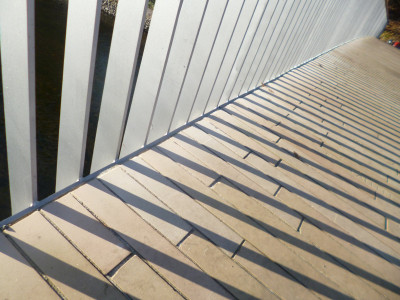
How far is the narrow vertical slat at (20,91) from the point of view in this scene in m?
0.81

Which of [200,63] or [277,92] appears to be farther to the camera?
[277,92]

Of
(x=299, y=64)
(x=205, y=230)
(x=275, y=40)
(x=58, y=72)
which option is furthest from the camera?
(x=58, y=72)

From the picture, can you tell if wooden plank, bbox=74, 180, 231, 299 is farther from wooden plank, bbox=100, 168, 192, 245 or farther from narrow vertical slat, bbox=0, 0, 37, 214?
narrow vertical slat, bbox=0, 0, 37, 214

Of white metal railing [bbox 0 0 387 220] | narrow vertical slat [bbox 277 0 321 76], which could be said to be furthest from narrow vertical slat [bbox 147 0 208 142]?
narrow vertical slat [bbox 277 0 321 76]

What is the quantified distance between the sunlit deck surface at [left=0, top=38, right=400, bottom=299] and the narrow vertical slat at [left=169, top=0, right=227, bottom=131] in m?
0.19

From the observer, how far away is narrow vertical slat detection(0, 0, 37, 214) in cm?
81

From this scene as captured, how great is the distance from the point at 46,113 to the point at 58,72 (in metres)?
2.55

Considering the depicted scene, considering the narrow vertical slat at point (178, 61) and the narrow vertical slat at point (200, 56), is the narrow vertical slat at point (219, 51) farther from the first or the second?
the narrow vertical slat at point (178, 61)

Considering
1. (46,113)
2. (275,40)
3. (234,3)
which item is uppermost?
(234,3)

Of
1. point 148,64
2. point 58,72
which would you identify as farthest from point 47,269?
point 58,72

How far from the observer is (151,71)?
4.63 feet

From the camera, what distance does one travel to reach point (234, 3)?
1724 mm

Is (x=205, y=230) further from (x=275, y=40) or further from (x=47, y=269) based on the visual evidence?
(x=275, y=40)

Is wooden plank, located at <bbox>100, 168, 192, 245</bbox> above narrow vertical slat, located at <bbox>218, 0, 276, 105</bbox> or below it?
below
